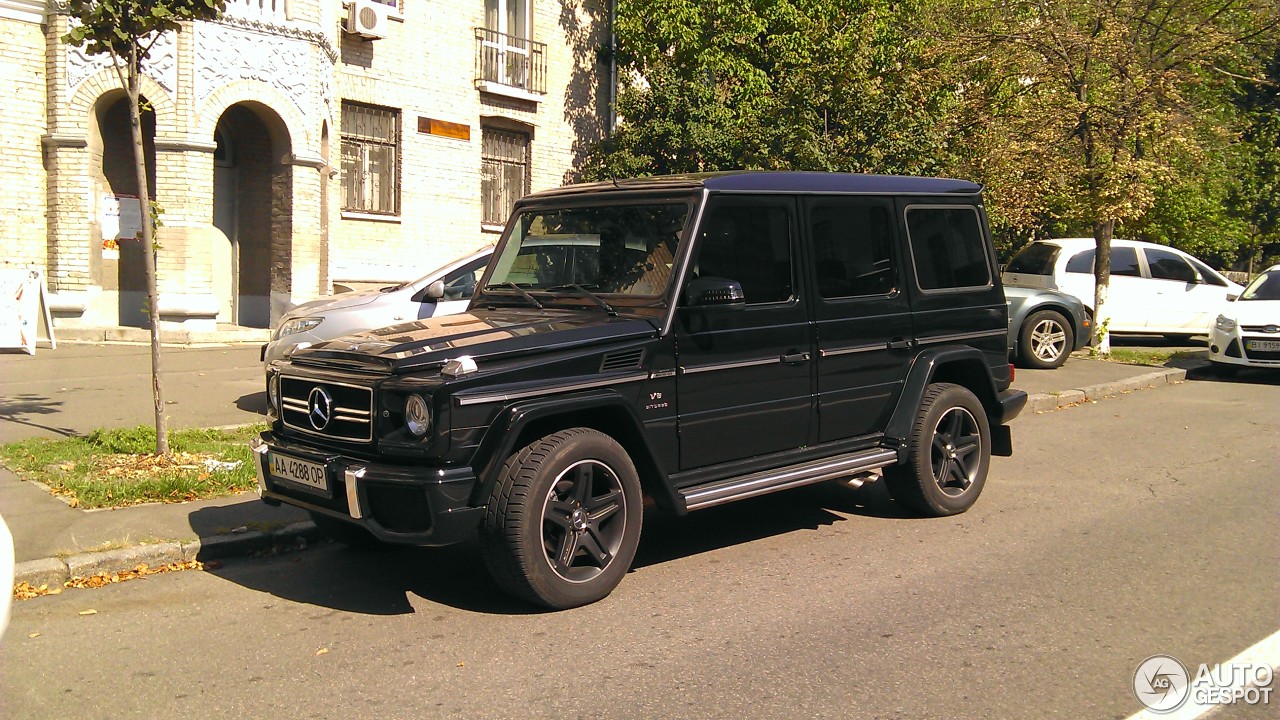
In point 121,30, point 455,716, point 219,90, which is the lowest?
point 455,716

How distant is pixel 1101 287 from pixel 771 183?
12.2m

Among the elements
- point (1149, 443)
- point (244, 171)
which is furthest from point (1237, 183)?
point (244, 171)

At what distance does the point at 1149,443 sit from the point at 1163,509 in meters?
2.92

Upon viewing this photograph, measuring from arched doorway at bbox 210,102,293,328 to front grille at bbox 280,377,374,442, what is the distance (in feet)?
41.7

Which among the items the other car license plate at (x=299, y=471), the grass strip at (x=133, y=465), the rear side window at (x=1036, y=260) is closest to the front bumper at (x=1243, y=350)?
the rear side window at (x=1036, y=260)

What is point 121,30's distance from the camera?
7801 millimetres

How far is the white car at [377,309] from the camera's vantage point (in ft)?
33.1

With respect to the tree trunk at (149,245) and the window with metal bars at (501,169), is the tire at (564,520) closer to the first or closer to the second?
the tree trunk at (149,245)

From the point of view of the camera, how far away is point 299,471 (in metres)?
5.43

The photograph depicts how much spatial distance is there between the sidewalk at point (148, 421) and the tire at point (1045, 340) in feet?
0.57

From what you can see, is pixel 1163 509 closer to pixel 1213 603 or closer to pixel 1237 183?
pixel 1213 603

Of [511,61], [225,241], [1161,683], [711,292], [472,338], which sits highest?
[511,61]

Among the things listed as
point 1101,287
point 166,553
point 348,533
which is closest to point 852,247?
point 348,533

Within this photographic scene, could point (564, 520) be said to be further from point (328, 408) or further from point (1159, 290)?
point (1159, 290)
